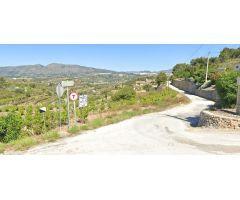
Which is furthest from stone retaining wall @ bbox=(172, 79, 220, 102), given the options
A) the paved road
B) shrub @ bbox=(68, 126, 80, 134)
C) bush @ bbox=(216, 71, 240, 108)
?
shrub @ bbox=(68, 126, 80, 134)

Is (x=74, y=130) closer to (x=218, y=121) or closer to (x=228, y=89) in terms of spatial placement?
(x=218, y=121)

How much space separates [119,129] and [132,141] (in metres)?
2.54

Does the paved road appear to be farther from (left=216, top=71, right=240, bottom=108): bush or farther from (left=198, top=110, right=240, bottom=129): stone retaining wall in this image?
(left=216, top=71, right=240, bottom=108): bush

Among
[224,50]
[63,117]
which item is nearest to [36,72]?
[224,50]

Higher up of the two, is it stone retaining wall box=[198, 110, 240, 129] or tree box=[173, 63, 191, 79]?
stone retaining wall box=[198, 110, 240, 129]

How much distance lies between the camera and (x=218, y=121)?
38.8ft

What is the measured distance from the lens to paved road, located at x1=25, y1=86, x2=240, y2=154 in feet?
27.7

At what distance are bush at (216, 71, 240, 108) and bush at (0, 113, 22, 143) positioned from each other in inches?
412

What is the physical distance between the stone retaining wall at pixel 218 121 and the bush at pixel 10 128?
877 cm

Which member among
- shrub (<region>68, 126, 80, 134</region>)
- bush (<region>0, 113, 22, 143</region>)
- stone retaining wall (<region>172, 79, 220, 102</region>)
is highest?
shrub (<region>68, 126, 80, 134</region>)

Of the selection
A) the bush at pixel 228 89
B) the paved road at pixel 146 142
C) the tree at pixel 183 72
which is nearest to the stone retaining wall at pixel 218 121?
the paved road at pixel 146 142

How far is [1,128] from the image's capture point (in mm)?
13320

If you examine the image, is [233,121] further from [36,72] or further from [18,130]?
[36,72]

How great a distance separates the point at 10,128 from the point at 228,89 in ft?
35.9
